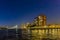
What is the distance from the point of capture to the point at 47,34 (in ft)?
32.6

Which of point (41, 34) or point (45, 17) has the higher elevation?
point (45, 17)

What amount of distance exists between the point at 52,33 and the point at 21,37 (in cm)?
171

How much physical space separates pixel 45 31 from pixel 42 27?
399mm

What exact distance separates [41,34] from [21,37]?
3.37 ft

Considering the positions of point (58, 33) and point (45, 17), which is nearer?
point (45, 17)

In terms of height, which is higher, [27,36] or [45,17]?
[45,17]

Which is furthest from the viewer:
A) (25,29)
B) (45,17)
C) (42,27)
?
(42,27)

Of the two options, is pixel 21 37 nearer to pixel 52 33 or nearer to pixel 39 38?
pixel 39 38

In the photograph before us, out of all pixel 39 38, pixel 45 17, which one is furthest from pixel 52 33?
pixel 45 17

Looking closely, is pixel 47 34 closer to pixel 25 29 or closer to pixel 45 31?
pixel 45 31

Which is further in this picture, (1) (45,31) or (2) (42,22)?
(1) (45,31)

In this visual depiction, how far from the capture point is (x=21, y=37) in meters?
9.75

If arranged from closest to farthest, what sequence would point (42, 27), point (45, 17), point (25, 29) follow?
point (45, 17)
point (25, 29)
point (42, 27)

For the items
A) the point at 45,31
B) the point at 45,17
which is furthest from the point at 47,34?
the point at 45,17
